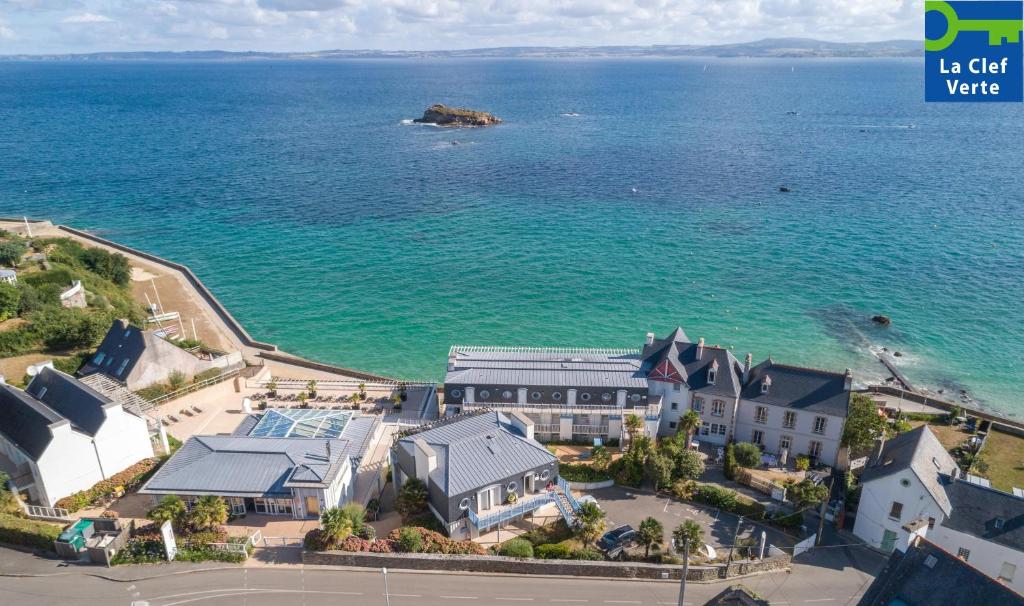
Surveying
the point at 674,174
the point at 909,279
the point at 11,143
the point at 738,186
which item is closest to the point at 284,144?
the point at 11,143

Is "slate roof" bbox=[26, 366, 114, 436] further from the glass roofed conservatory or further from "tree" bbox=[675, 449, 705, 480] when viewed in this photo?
"tree" bbox=[675, 449, 705, 480]

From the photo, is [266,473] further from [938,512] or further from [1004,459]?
[1004,459]

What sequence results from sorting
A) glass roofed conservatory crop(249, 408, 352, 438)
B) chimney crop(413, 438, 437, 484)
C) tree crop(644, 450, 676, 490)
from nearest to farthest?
chimney crop(413, 438, 437, 484), tree crop(644, 450, 676, 490), glass roofed conservatory crop(249, 408, 352, 438)

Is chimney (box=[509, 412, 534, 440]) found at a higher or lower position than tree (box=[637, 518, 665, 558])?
higher

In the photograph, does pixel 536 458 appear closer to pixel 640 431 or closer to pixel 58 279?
pixel 640 431

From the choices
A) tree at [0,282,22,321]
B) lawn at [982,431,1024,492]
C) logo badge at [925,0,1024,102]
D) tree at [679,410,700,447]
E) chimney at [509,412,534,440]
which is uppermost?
logo badge at [925,0,1024,102]

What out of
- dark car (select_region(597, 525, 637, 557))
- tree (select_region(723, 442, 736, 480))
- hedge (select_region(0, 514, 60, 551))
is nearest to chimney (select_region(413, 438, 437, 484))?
dark car (select_region(597, 525, 637, 557))

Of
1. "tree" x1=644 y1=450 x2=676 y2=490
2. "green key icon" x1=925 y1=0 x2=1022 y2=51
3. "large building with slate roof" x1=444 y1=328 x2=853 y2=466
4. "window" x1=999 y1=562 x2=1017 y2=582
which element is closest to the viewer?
"window" x1=999 y1=562 x2=1017 y2=582

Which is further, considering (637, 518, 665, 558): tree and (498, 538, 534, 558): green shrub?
(498, 538, 534, 558): green shrub
